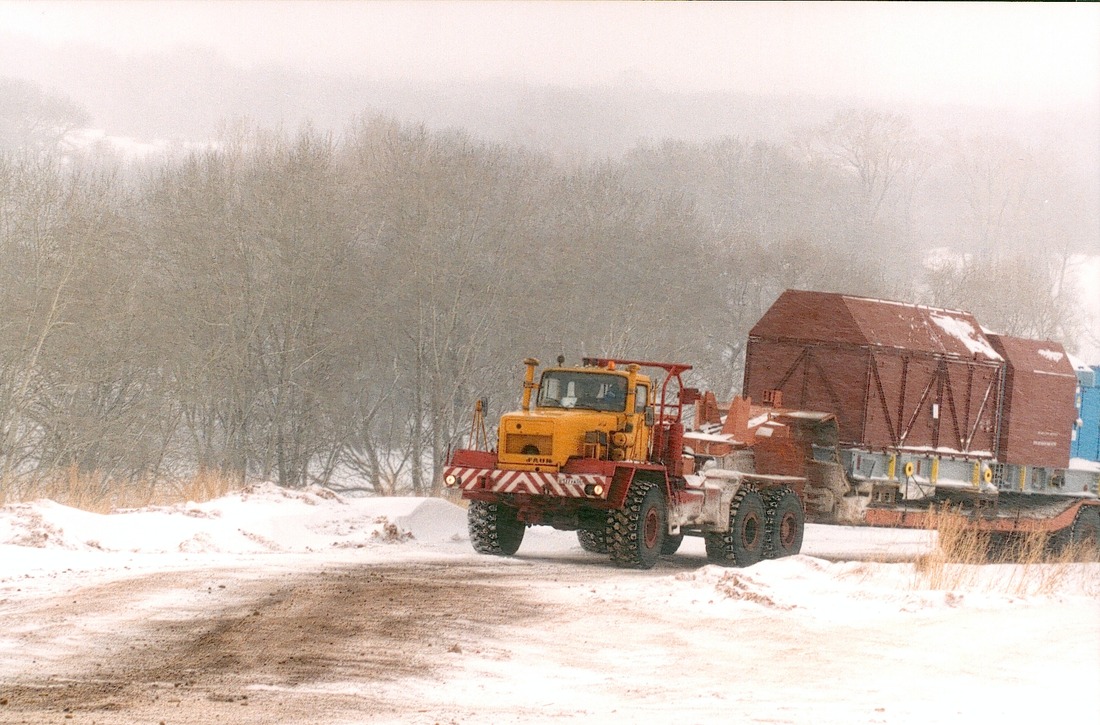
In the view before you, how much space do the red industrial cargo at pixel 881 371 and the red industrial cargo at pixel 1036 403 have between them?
0.26 meters

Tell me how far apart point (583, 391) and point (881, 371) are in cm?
538

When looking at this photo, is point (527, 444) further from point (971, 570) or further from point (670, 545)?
Answer: point (971, 570)

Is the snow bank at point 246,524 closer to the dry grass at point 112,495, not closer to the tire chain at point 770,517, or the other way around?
the dry grass at point 112,495

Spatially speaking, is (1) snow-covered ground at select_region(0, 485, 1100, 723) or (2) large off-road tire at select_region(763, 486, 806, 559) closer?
(1) snow-covered ground at select_region(0, 485, 1100, 723)

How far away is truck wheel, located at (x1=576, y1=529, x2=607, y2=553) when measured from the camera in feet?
58.1

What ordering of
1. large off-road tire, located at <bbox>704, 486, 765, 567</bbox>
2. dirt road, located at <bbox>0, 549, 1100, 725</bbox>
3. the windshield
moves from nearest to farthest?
dirt road, located at <bbox>0, 549, 1100, 725</bbox>
the windshield
large off-road tire, located at <bbox>704, 486, 765, 567</bbox>

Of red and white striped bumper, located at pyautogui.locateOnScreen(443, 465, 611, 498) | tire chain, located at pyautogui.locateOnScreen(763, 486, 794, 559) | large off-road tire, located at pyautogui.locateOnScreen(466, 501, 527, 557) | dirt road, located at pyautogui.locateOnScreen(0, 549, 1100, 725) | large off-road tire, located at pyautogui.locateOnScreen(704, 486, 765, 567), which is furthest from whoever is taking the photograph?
tire chain, located at pyautogui.locateOnScreen(763, 486, 794, 559)

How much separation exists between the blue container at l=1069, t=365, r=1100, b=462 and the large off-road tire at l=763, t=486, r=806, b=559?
272 inches

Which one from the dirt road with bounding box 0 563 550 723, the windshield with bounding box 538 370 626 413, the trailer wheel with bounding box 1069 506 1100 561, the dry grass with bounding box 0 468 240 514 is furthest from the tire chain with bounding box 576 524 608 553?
the trailer wheel with bounding box 1069 506 1100 561

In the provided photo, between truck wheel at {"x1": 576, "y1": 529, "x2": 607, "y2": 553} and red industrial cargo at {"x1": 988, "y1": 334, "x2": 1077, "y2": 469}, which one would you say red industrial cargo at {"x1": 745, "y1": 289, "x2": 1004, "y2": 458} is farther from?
truck wheel at {"x1": 576, "y1": 529, "x2": 607, "y2": 553}

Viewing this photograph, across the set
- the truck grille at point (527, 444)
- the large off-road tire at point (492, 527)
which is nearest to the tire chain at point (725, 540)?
the large off-road tire at point (492, 527)

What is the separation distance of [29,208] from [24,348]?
4.18 meters

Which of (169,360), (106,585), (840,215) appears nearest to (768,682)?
(106,585)

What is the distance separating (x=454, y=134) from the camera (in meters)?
46.5
